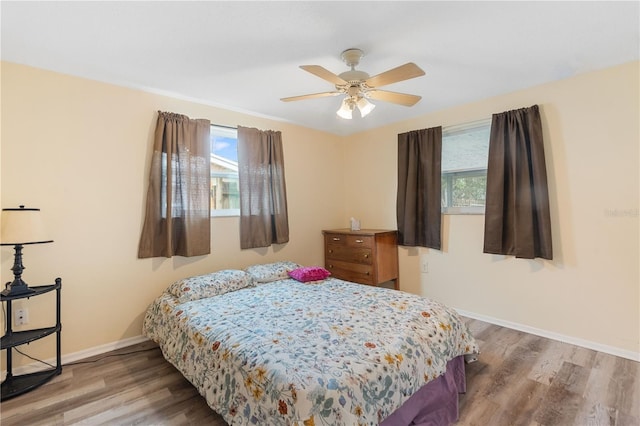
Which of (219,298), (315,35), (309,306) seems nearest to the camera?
(315,35)

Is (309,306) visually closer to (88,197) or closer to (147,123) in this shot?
(88,197)

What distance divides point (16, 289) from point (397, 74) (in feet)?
9.54

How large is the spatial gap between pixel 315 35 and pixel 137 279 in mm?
2523

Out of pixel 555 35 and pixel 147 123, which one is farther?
pixel 147 123

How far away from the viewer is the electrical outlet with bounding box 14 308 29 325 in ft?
7.27

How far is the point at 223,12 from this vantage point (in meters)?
1.73

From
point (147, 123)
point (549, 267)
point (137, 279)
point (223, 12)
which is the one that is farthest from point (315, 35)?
point (549, 267)

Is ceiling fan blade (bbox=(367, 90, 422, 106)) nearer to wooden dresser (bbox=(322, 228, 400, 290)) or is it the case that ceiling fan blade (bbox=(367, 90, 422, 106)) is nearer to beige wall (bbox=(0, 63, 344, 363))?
wooden dresser (bbox=(322, 228, 400, 290))

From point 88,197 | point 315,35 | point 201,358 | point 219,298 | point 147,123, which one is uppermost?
point 315,35

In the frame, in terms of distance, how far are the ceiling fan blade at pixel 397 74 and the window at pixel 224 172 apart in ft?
6.16

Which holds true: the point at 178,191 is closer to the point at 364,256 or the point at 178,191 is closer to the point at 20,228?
the point at 20,228

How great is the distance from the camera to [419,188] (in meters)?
3.55

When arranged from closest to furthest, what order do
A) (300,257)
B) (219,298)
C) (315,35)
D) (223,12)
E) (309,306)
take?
(223,12) → (315,35) → (309,306) → (219,298) → (300,257)

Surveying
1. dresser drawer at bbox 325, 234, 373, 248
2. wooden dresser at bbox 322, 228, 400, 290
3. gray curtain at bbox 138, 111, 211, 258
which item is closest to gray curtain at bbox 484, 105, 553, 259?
wooden dresser at bbox 322, 228, 400, 290
